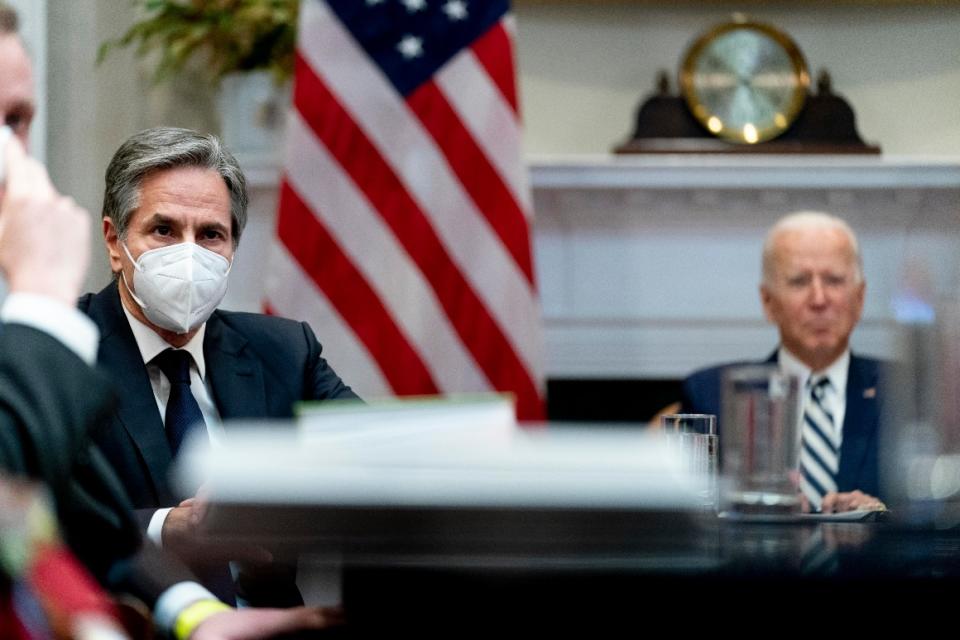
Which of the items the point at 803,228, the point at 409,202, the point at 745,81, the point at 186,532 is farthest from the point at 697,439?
the point at 745,81

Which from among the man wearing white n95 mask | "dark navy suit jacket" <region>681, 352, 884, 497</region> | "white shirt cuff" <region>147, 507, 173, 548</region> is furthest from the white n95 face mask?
"dark navy suit jacket" <region>681, 352, 884, 497</region>

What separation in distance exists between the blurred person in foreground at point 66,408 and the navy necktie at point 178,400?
0.63 m

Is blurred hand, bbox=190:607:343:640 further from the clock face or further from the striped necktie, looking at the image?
the clock face

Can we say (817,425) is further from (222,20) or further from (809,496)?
(222,20)

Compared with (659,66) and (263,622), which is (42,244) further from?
(659,66)

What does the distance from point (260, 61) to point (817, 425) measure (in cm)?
213

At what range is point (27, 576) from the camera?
2.37 ft

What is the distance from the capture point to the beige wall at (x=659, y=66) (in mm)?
3922

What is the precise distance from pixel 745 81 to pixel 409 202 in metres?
1.12

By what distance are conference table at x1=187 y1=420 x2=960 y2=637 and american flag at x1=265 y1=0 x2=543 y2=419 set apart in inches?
98.4

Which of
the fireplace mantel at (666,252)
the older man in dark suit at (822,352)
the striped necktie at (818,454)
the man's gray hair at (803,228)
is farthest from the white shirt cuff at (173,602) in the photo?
the fireplace mantel at (666,252)

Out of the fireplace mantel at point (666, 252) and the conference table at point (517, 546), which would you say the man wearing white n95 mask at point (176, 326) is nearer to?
the conference table at point (517, 546)

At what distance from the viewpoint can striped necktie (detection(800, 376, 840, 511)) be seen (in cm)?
210

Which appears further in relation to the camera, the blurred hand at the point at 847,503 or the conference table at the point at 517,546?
the blurred hand at the point at 847,503
